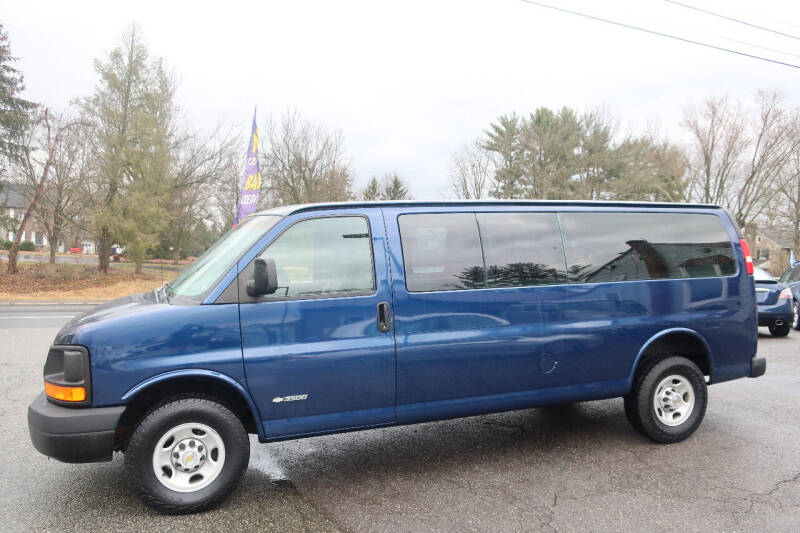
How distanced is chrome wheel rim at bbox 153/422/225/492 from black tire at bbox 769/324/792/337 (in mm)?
12148

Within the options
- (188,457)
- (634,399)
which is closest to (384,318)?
(188,457)

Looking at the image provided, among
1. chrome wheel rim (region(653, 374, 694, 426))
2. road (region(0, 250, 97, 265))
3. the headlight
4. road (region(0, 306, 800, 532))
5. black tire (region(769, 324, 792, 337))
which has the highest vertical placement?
road (region(0, 250, 97, 265))

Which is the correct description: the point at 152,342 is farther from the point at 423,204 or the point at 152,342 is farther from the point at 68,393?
the point at 423,204

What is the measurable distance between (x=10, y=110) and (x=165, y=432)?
31786 mm

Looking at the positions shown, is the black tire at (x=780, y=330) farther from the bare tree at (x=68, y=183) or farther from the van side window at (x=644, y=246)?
the bare tree at (x=68, y=183)

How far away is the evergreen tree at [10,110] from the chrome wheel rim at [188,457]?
30094mm

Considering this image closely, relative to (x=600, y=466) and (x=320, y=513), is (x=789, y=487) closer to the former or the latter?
(x=600, y=466)

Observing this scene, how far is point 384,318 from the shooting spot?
12.5ft

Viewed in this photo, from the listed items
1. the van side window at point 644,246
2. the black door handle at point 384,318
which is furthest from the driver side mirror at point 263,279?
the van side window at point 644,246

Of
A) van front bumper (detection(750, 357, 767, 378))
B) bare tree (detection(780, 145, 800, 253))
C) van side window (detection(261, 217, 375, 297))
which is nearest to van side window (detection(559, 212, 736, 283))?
van front bumper (detection(750, 357, 767, 378))

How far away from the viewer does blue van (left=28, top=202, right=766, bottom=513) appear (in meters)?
3.35

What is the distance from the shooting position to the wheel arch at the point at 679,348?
466 cm

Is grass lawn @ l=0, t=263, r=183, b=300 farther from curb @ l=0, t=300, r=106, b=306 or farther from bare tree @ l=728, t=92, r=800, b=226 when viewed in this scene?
bare tree @ l=728, t=92, r=800, b=226

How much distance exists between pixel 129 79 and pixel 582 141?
93.7ft
